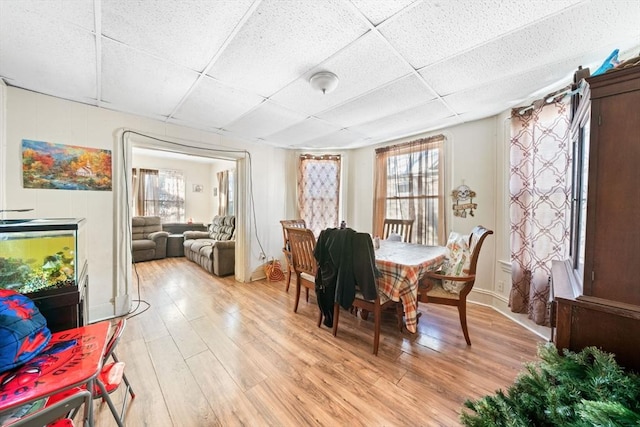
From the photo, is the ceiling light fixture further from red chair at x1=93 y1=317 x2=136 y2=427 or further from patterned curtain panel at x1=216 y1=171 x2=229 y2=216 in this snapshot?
patterned curtain panel at x1=216 y1=171 x2=229 y2=216

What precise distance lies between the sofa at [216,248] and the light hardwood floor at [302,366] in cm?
122

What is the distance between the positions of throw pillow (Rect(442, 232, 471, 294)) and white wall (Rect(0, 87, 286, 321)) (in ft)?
11.1

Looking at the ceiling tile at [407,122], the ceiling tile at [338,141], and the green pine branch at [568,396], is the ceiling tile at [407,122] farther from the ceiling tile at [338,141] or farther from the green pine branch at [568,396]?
the green pine branch at [568,396]

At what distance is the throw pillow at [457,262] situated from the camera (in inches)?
80.6

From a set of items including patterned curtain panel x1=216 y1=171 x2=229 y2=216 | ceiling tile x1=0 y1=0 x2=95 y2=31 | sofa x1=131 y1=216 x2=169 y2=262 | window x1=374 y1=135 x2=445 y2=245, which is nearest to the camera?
ceiling tile x1=0 y1=0 x2=95 y2=31

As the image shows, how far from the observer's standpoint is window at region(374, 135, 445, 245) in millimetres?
3152

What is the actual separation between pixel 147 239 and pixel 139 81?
451 centimetres

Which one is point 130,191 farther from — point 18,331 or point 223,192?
point 223,192

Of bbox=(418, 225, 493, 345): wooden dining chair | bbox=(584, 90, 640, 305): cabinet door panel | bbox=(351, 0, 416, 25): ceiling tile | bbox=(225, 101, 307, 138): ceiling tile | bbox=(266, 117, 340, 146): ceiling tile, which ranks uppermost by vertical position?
bbox=(266, 117, 340, 146): ceiling tile

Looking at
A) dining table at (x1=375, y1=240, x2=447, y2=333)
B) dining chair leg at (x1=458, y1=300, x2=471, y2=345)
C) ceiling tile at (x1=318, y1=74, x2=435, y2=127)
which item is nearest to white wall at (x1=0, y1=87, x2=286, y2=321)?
ceiling tile at (x1=318, y1=74, x2=435, y2=127)

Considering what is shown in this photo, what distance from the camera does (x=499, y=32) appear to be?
1368mm

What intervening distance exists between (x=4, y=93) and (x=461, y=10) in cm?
358

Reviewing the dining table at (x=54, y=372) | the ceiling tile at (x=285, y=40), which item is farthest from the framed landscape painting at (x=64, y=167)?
the dining table at (x=54, y=372)

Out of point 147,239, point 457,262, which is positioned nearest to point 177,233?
point 147,239
